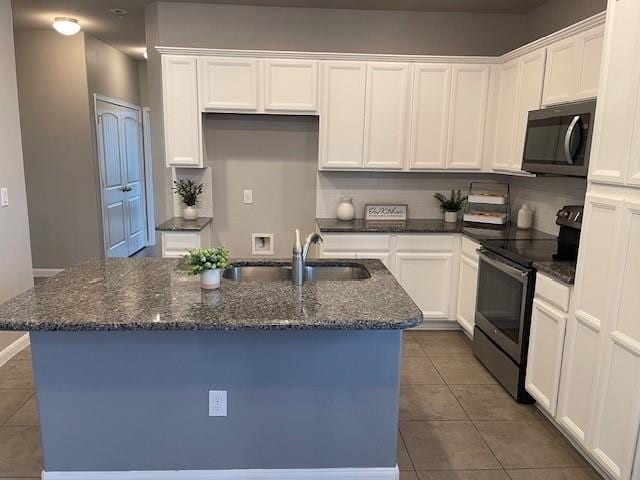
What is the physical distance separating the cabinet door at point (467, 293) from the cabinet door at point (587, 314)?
3.87 feet

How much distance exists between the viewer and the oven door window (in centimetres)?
285

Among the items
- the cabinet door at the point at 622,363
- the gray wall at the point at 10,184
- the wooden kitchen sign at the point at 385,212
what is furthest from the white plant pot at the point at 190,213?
the cabinet door at the point at 622,363

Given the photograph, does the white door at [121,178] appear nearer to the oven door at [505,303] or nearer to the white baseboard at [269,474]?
the white baseboard at [269,474]

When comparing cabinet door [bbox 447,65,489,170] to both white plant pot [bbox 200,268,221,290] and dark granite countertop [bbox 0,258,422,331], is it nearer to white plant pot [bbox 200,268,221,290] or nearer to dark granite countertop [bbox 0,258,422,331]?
dark granite countertop [bbox 0,258,422,331]

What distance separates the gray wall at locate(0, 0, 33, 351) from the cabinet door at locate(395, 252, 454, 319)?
2.86 meters

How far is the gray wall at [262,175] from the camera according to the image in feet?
13.8

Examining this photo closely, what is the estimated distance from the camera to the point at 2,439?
8.02ft

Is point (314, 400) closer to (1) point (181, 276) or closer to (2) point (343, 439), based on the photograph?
(2) point (343, 439)

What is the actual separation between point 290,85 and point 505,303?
91.6 inches

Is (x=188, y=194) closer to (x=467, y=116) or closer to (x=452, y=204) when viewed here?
(x=452, y=204)

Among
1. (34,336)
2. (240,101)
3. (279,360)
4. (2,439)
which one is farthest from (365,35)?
(2,439)

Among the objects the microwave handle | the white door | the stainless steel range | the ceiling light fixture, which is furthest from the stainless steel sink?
the white door

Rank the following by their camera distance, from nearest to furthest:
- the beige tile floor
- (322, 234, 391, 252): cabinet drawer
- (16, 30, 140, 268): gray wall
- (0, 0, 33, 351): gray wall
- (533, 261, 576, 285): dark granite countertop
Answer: the beige tile floor
(533, 261, 576, 285): dark granite countertop
(0, 0, 33, 351): gray wall
(322, 234, 391, 252): cabinet drawer
(16, 30, 140, 268): gray wall

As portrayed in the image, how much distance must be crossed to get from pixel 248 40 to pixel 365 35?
1020mm
